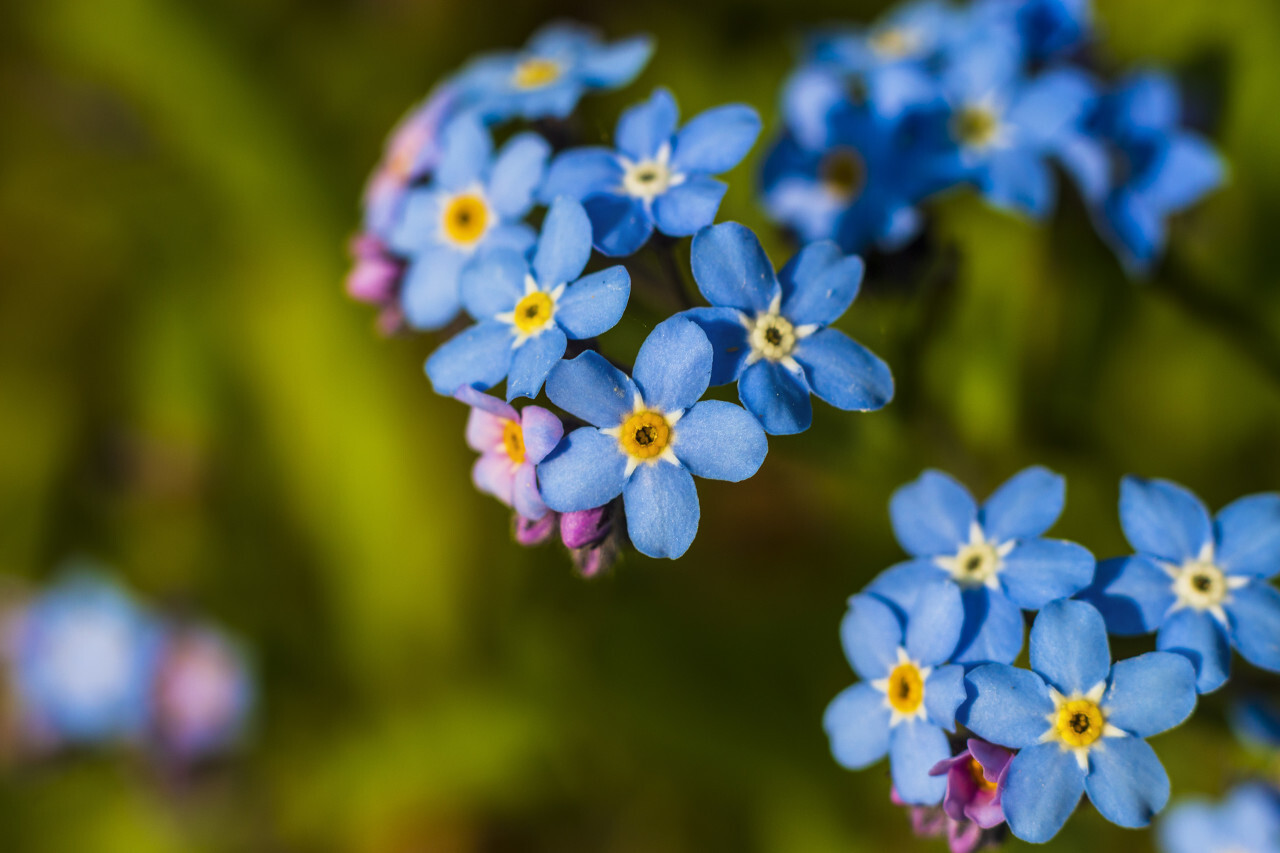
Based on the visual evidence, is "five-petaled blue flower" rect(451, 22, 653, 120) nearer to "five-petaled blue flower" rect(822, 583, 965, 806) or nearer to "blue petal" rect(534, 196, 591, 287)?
"blue petal" rect(534, 196, 591, 287)

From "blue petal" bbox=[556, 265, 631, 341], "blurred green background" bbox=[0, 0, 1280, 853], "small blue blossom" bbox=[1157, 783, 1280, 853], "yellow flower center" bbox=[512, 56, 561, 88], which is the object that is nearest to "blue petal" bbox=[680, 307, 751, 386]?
"blue petal" bbox=[556, 265, 631, 341]

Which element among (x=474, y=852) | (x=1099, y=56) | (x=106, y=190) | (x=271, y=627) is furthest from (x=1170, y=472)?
(x=106, y=190)

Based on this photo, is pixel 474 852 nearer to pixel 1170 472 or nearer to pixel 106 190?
pixel 1170 472

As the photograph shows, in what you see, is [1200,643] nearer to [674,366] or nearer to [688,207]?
[674,366]

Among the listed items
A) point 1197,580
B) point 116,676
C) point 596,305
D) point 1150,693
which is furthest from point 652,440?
point 116,676

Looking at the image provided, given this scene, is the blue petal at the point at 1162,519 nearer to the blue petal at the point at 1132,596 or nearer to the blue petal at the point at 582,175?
the blue petal at the point at 1132,596

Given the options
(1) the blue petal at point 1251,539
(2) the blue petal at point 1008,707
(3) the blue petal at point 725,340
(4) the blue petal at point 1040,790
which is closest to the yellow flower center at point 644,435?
(3) the blue petal at point 725,340

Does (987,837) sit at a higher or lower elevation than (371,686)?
lower
